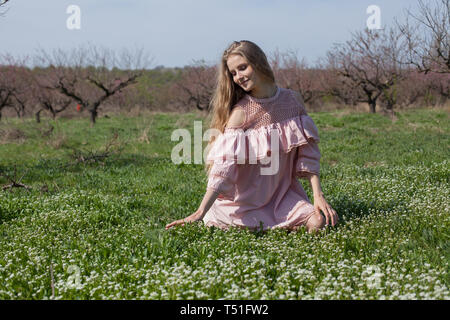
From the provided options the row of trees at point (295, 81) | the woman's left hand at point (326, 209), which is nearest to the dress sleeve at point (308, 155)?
the woman's left hand at point (326, 209)

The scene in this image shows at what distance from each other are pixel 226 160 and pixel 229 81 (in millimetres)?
953

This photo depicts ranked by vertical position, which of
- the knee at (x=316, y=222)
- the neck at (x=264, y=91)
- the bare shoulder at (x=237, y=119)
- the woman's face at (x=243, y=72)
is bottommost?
the knee at (x=316, y=222)

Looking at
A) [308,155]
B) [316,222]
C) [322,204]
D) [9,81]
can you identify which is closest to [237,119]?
[308,155]

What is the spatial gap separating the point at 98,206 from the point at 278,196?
9.32 ft

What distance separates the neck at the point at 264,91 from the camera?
4.98 meters

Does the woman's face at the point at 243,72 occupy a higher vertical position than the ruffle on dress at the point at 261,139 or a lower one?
higher

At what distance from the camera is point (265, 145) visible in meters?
4.90

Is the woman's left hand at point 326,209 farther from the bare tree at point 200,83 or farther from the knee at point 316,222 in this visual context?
the bare tree at point 200,83

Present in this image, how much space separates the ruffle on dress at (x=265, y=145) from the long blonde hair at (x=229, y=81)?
7.3 inches

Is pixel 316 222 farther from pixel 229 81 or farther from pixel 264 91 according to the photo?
pixel 229 81

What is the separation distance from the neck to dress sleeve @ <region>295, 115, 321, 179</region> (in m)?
0.53

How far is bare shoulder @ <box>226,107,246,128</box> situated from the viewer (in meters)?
4.97

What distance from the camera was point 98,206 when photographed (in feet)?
20.8
